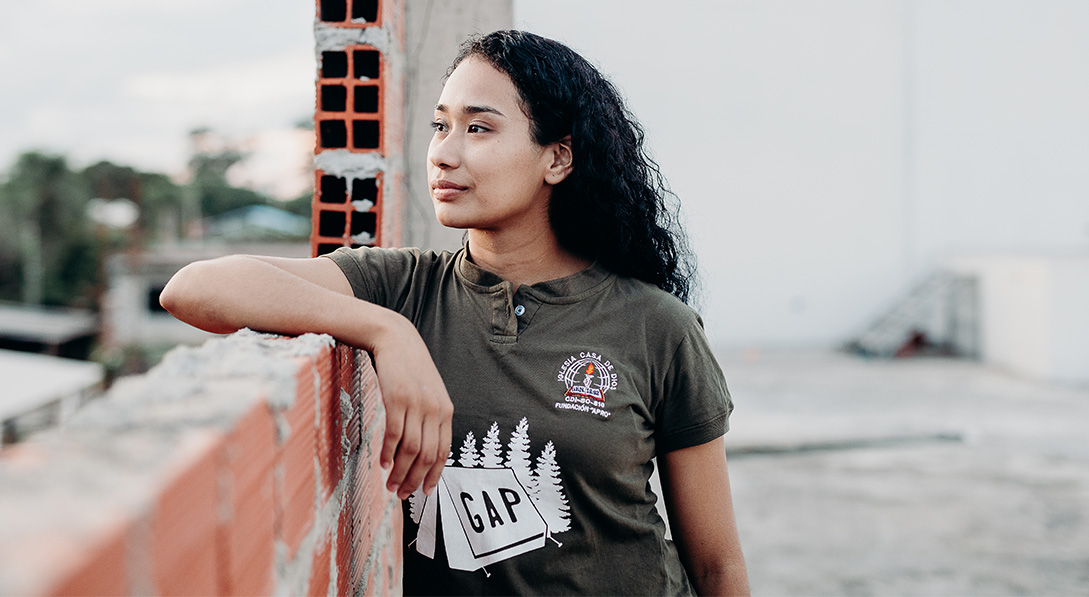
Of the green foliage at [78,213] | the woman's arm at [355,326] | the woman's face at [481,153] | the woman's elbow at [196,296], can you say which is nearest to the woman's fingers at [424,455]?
the woman's arm at [355,326]

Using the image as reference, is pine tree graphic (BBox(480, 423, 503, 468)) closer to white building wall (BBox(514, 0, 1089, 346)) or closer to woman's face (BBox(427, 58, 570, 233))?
woman's face (BBox(427, 58, 570, 233))

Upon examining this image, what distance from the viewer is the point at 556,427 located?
1454mm

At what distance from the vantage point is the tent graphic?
147 cm

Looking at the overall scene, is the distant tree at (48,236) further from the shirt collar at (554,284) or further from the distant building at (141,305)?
the shirt collar at (554,284)

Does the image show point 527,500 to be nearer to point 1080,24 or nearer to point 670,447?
point 670,447

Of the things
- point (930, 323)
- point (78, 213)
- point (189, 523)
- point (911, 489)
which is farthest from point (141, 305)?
point (189, 523)

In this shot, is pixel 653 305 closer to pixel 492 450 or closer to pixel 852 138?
pixel 492 450

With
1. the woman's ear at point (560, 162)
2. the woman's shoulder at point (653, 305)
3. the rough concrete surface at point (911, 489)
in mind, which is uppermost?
the woman's ear at point (560, 162)

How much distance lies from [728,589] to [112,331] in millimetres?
27563

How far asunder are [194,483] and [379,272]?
1065mm

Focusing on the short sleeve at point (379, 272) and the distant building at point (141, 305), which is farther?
the distant building at point (141, 305)

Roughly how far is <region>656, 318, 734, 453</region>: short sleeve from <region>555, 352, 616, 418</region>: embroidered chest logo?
13 cm

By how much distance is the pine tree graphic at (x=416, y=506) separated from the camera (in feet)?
5.22

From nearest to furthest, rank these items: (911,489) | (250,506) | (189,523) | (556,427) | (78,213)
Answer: (189,523)
(250,506)
(556,427)
(911,489)
(78,213)
